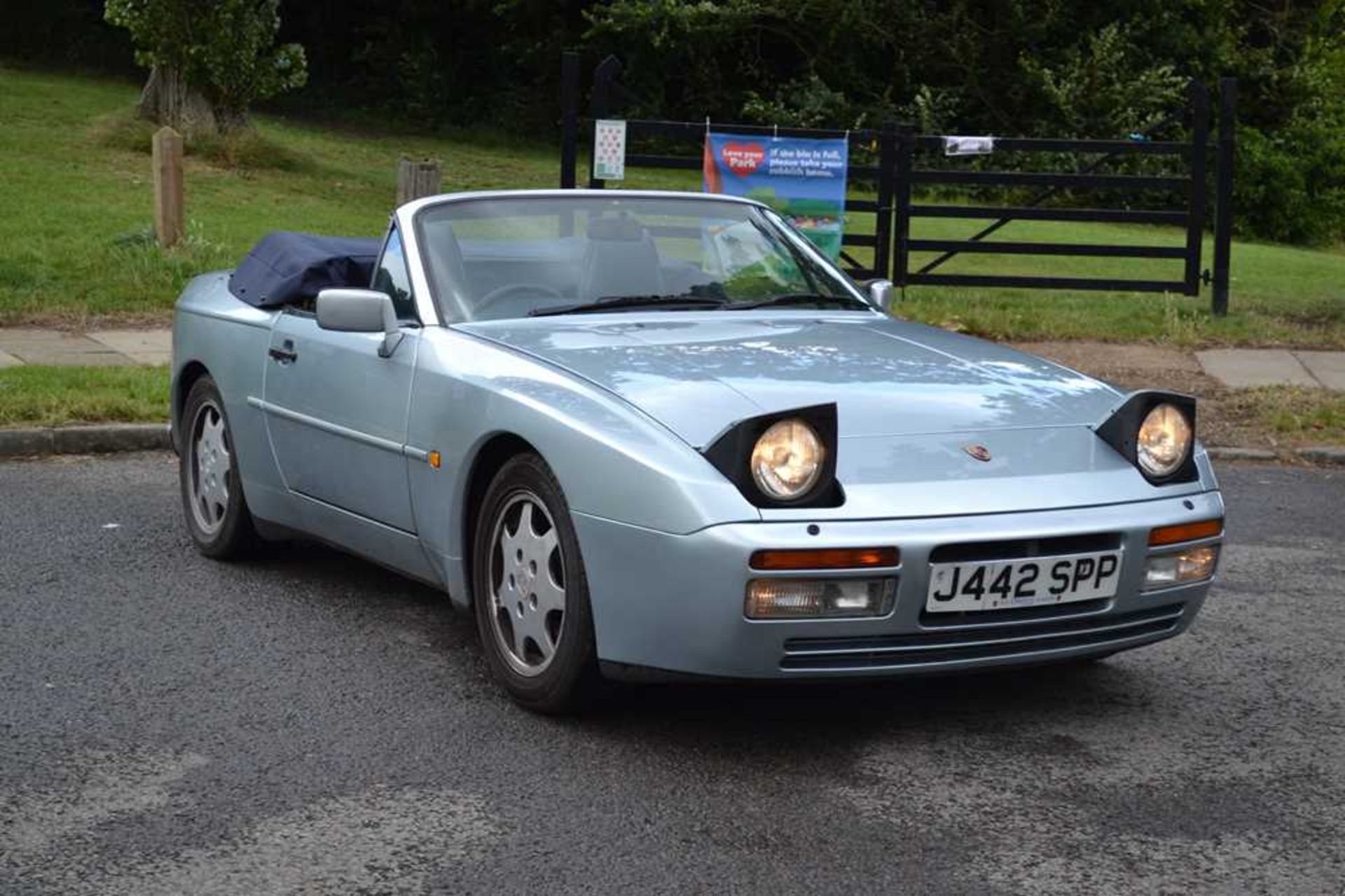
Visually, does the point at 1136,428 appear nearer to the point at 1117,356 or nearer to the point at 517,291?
the point at 517,291

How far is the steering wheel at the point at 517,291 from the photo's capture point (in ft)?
19.0

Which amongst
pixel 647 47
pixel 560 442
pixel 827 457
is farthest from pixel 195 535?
pixel 647 47

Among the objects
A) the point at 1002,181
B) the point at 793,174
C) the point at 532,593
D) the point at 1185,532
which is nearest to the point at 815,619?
the point at 532,593

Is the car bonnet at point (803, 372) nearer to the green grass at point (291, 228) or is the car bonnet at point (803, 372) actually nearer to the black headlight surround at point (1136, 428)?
the black headlight surround at point (1136, 428)

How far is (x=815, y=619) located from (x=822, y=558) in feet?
0.52

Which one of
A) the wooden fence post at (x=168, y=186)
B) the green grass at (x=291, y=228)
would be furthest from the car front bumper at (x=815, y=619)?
the wooden fence post at (x=168, y=186)

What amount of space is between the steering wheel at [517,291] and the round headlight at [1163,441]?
1817 millimetres

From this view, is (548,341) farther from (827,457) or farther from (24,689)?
(24,689)

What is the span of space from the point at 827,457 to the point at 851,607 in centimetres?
35

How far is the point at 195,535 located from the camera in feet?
23.3

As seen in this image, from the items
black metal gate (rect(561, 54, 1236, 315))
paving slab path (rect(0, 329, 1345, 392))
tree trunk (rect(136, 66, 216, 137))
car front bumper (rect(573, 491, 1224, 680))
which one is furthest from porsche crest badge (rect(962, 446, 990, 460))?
tree trunk (rect(136, 66, 216, 137))

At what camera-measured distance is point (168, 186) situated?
15359mm

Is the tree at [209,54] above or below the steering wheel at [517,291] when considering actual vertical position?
above

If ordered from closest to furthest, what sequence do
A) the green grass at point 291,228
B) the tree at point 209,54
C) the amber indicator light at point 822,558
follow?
the amber indicator light at point 822,558, the green grass at point 291,228, the tree at point 209,54
